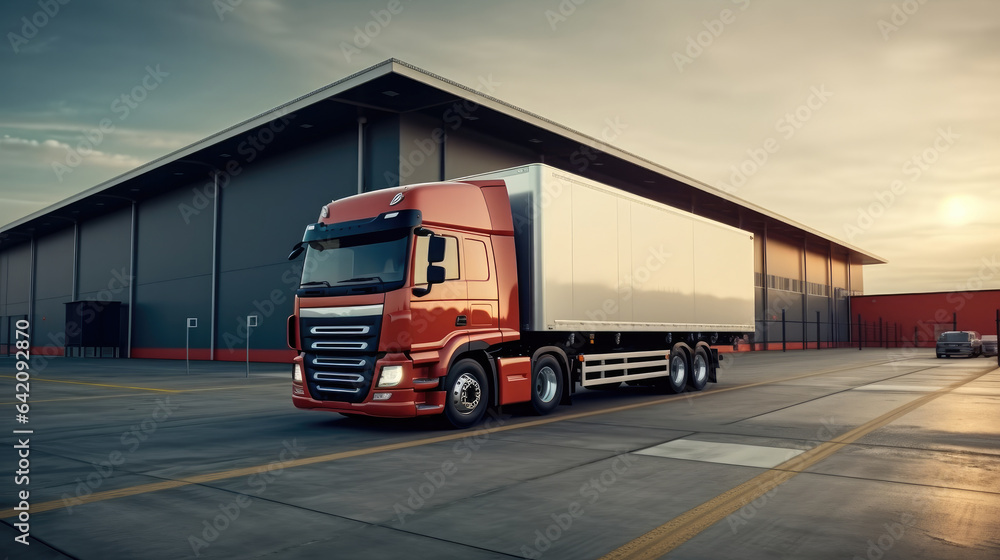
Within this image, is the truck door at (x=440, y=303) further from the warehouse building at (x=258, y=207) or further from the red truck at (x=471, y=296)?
the warehouse building at (x=258, y=207)

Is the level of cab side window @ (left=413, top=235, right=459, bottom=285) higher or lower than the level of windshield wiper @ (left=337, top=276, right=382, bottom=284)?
higher

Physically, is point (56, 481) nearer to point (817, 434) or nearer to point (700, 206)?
point (817, 434)

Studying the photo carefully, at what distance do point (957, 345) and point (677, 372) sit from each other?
2978 centimetres

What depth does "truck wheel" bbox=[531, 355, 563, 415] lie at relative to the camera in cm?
1169

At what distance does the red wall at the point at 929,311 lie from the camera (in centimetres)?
6581

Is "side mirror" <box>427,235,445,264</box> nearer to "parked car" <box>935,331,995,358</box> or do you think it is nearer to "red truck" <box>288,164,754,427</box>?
"red truck" <box>288,164,754,427</box>

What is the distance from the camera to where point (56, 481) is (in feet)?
22.5

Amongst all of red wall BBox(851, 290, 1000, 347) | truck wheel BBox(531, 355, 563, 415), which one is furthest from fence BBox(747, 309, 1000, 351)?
truck wheel BBox(531, 355, 563, 415)

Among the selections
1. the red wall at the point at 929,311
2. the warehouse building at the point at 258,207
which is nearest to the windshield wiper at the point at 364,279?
the warehouse building at the point at 258,207

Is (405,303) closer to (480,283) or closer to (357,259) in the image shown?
(357,259)

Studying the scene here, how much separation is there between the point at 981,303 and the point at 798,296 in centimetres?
1799

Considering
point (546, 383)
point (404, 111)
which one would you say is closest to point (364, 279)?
point (546, 383)

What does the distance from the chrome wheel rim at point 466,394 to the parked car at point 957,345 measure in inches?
1444

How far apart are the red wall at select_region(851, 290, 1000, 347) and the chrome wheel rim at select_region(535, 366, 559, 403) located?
65995 millimetres
